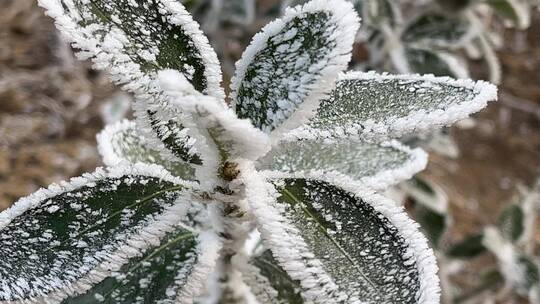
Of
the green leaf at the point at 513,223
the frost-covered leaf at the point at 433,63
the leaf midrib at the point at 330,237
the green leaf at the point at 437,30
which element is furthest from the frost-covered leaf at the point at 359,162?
the green leaf at the point at 513,223

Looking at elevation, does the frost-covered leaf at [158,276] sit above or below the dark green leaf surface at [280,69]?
below

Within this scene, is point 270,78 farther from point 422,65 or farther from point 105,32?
point 422,65

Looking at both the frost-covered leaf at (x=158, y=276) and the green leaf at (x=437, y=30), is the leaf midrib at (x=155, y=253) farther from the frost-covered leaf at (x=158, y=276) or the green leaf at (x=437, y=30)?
the green leaf at (x=437, y=30)

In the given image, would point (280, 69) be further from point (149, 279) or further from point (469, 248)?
point (469, 248)

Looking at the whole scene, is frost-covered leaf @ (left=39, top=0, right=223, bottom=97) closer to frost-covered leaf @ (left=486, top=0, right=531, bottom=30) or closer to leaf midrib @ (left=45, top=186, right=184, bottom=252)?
leaf midrib @ (left=45, top=186, right=184, bottom=252)

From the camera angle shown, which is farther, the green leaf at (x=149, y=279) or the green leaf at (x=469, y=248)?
the green leaf at (x=469, y=248)
